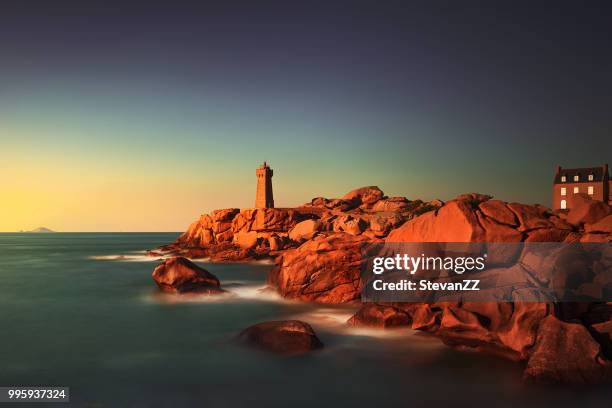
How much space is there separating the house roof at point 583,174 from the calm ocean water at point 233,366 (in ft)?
169

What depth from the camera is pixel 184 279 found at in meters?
23.8

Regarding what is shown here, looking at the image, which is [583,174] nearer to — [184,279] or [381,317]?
[381,317]

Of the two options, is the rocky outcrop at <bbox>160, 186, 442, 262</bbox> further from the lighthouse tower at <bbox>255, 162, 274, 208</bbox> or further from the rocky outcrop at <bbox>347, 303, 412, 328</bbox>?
the rocky outcrop at <bbox>347, 303, 412, 328</bbox>

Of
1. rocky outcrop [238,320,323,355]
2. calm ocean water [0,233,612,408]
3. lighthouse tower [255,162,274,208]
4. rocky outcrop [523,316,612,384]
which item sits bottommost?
calm ocean water [0,233,612,408]

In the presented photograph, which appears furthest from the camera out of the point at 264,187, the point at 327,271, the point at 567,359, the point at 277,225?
the point at 264,187

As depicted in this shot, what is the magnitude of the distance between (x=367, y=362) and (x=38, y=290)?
28.0 meters

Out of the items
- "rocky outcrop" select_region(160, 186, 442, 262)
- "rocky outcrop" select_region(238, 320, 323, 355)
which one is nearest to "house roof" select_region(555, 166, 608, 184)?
"rocky outcrop" select_region(160, 186, 442, 262)

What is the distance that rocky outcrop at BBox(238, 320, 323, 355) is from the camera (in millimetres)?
12828

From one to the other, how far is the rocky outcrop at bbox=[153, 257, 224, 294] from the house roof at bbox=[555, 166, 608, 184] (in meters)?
53.7

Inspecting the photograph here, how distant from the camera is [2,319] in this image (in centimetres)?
1962

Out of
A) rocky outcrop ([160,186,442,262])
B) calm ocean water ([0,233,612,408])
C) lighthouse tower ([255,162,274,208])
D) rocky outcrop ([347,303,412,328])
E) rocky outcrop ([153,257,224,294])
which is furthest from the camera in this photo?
lighthouse tower ([255,162,274,208])

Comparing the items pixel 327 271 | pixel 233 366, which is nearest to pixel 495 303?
pixel 233 366

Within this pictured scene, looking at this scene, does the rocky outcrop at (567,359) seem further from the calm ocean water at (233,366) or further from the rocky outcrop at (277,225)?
the rocky outcrop at (277,225)

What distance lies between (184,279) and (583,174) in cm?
5627
